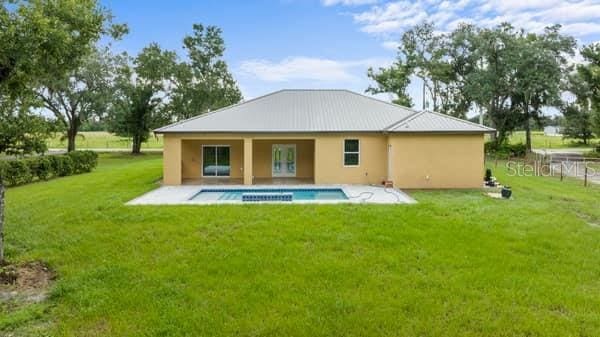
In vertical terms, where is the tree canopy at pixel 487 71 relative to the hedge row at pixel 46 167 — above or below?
above

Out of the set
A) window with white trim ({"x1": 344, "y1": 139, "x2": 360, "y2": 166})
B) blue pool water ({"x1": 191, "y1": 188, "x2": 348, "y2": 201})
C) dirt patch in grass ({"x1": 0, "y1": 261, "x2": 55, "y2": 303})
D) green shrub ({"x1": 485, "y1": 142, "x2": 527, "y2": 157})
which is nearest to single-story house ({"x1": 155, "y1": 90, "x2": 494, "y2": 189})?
window with white trim ({"x1": 344, "y1": 139, "x2": 360, "y2": 166})

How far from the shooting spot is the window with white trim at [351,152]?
1712 centimetres

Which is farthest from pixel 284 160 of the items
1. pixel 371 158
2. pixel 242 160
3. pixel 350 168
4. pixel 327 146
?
pixel 371 158

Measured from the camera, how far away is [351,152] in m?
17.2

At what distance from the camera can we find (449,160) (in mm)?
15930

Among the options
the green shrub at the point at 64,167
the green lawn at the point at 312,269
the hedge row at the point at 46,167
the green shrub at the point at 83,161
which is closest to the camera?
the green lawn at the point at 312,269

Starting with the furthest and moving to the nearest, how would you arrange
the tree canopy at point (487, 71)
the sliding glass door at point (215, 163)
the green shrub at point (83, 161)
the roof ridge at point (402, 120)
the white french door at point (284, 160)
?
1. the tree canopy at point (487, 71)
2. the green shrub at point (83, 161)
3. the white french door at point (284, 160)
4. the sliding glass door at point (215, 163)
5. the roof ridge at point (402, 120)

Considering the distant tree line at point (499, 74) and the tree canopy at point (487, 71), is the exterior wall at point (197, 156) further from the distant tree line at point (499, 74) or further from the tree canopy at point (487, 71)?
the distant tree line at point (499, 74)

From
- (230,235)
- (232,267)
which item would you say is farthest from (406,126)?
(232,267)

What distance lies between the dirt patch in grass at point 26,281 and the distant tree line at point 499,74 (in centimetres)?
3334

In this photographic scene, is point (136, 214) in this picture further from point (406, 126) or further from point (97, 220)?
point (406, 126)

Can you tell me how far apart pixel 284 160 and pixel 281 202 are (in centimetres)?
737

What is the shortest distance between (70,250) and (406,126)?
1270 centimetres

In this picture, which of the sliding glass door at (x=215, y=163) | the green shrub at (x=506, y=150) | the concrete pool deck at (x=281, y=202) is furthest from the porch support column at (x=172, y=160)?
the green shrub at (x=506, y=150)
